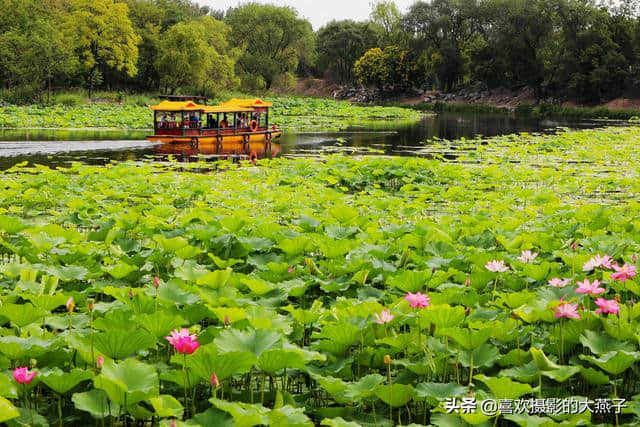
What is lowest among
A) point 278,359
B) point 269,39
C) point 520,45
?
point 278,359

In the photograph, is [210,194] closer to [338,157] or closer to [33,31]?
[338,157]

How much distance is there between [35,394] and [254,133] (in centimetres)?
1718

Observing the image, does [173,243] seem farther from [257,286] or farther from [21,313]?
[21,313]

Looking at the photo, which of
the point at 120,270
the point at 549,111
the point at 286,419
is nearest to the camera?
the point at 286,419

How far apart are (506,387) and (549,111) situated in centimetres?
4033

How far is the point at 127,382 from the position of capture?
2.08 m

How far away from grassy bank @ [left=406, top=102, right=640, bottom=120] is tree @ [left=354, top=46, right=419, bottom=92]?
8.51 m

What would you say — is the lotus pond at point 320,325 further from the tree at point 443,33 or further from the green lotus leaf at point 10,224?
the tree at point 443,33

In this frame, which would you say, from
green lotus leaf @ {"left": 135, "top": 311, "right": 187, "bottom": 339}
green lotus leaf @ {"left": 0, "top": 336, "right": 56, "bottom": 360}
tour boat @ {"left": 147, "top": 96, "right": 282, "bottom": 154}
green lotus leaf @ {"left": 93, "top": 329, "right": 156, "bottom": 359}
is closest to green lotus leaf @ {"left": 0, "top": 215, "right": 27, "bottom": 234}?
green lotus leaf @ {"left": 0, "top": 336, "right": 56, "bottom": 360}

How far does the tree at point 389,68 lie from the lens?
2203 inches

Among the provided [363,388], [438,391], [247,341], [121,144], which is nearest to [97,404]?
[247,341]

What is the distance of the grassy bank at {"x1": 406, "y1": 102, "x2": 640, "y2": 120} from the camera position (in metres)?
35.6

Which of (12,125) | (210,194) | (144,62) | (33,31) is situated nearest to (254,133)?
(12,125)

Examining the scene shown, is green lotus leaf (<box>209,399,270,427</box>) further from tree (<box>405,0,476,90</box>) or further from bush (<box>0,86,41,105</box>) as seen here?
tree (<box>405,0,476,90</box>)
